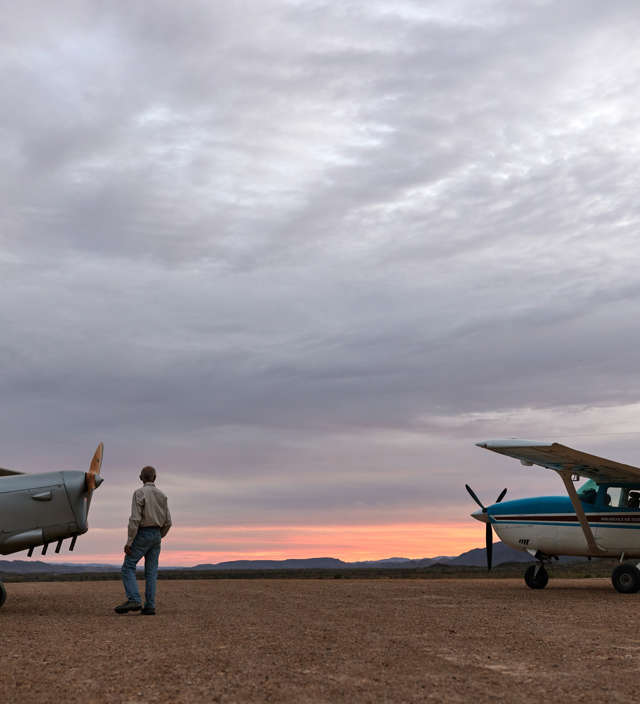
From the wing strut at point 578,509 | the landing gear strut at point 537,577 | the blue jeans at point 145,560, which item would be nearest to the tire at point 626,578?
the wing strut at point 578,509

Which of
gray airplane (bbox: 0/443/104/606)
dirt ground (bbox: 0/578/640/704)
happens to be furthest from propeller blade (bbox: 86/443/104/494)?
dirt ground (bbox: 0/578/640/704)

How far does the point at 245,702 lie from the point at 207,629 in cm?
488

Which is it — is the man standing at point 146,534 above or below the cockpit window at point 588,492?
below

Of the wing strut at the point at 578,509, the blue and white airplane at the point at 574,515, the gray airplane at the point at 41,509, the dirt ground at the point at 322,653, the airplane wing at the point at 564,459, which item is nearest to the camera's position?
the dirt ground at the point at 322,653

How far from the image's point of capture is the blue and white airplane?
1870 centimetres

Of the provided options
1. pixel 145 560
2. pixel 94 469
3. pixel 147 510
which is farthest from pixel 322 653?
pixel 94 469

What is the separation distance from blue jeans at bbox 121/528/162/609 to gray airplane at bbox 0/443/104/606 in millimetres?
1889

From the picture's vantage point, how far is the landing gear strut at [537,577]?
21641mm

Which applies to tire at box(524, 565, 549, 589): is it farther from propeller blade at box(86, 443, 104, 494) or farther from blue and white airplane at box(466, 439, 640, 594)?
propeller blade at box(86, 443, 104, 494)

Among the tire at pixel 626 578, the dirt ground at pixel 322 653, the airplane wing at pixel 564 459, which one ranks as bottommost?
the dirt ground at pixel 322 653

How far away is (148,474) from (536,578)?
12644 mm

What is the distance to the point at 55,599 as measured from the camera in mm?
17484

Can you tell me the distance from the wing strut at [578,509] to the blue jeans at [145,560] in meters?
10.7

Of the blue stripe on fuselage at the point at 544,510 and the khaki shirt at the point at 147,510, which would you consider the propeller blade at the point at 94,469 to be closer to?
the khaki shirt at the point at 147,510
